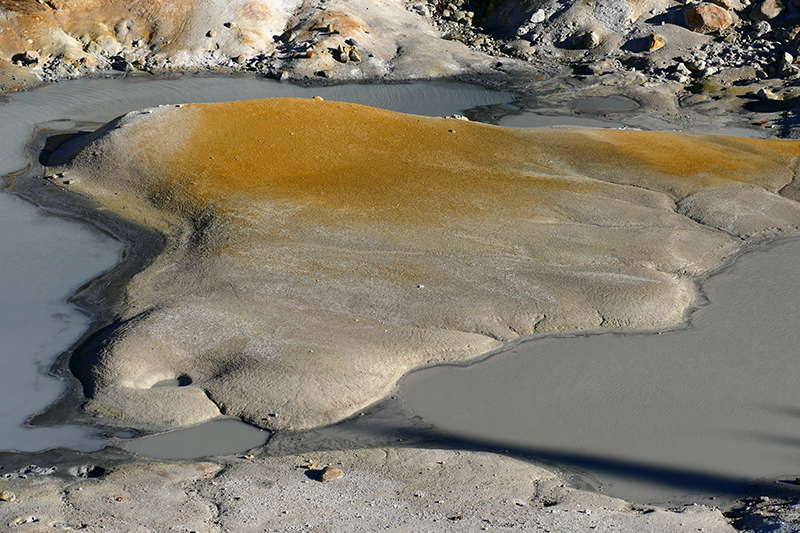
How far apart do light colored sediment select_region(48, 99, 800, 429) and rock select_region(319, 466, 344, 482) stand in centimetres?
92

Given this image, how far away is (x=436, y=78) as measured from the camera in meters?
20.7

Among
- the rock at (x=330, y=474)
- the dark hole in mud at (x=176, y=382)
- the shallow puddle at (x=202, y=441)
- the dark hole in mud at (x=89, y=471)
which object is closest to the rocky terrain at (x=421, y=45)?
the dark hole in mud at (x=176, y=382)

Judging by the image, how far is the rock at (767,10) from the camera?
21.9m

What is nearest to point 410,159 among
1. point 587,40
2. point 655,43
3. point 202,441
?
point 202,441

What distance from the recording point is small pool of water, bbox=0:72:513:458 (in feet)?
25.6

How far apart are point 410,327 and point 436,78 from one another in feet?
43.0


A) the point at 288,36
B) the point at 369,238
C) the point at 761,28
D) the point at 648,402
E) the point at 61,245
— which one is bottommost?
the point at 61,245

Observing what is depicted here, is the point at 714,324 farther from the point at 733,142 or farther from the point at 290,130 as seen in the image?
the point at 290,130

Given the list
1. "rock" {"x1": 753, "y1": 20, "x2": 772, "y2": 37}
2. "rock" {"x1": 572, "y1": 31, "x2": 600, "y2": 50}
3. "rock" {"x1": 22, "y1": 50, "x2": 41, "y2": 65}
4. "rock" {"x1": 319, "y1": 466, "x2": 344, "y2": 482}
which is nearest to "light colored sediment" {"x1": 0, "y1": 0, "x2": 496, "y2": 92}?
"rock" {"x1": 22, "y1": 50, "x2": 41, "y2": 65}

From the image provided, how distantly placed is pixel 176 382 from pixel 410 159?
6.38m

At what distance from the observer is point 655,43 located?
21.5 meters

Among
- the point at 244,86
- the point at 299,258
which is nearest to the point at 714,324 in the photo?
the point at 299,258

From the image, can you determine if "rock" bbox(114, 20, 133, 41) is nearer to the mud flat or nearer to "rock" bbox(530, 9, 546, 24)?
the mud flat

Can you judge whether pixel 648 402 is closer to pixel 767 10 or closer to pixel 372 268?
pixel 372 268
